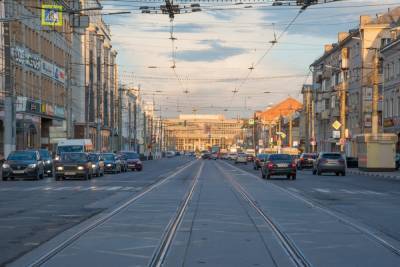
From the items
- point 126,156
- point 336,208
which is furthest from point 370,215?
point 126,156

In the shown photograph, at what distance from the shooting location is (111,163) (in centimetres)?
5553

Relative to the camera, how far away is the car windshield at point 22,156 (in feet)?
137

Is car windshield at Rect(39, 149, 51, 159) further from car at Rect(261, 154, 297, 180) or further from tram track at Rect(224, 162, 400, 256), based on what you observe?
tram track at Rect(224, 162, 400, 256)

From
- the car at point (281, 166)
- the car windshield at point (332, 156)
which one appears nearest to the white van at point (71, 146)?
the car windshield at point (332, 156)

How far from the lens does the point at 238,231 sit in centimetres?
1499

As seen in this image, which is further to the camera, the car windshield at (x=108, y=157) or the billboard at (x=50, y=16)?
the car windshield at (x=108, y=157)

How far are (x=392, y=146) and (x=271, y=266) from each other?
46364mm

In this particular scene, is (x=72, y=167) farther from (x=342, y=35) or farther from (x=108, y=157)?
(x=342, y=35)

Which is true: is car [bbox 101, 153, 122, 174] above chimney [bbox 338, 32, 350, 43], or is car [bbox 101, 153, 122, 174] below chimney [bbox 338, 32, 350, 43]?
below

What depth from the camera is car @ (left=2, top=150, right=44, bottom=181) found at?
40.9 metres

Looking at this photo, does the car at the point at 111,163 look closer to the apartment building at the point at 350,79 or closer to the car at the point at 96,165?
the car at the point at 96,165

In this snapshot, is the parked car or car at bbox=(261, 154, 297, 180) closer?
car at bbox=(261, 154, 297, 180)

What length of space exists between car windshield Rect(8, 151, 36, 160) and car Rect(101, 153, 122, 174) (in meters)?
12.2

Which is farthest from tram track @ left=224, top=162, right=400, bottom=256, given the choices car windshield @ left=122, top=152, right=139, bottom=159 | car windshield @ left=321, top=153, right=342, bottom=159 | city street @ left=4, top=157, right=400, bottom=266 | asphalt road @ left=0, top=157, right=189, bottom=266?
car windshield @ left=122, top=152, right=139, bottom=159
